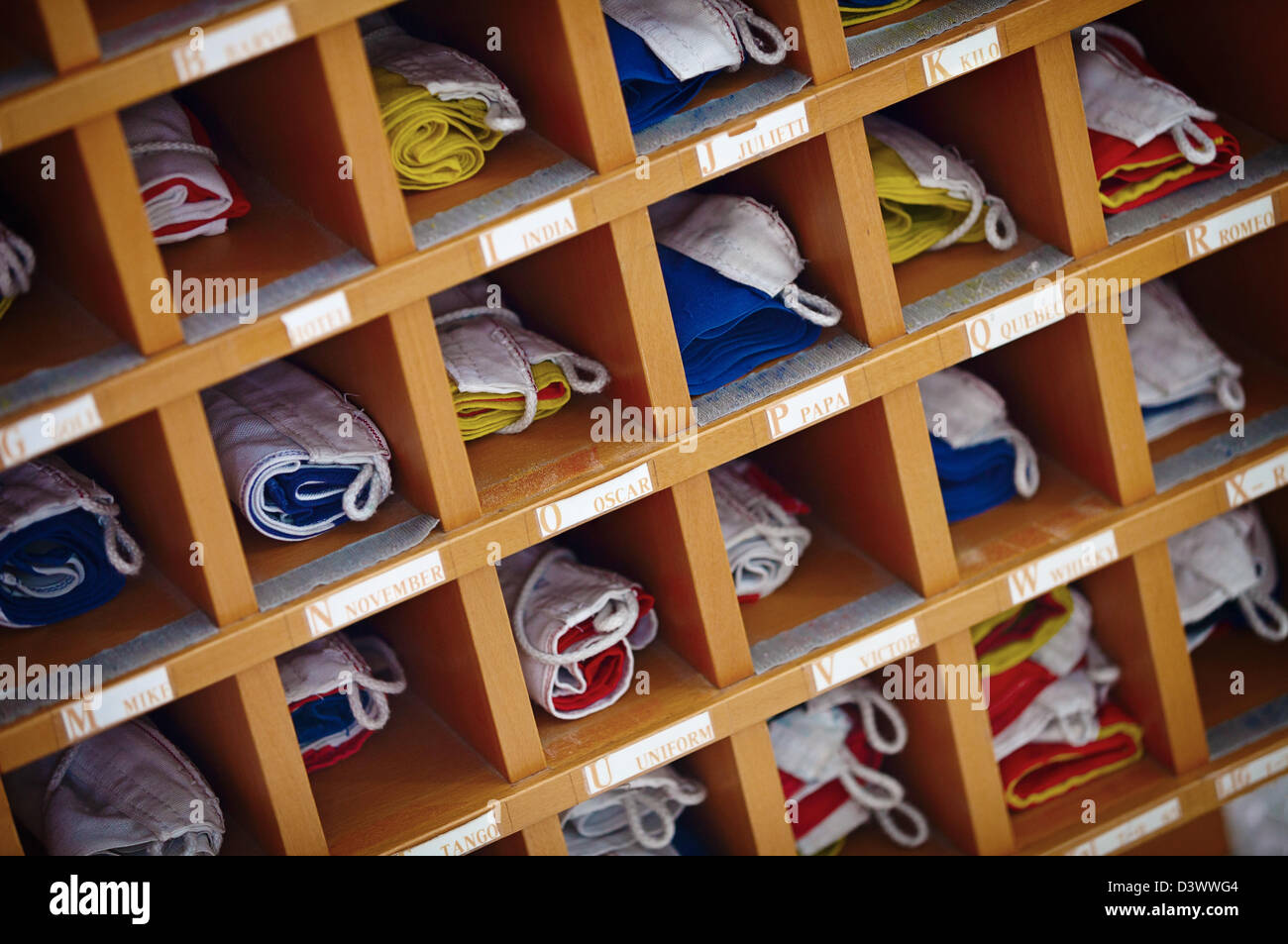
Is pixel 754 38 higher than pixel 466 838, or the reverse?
pixel 754 38

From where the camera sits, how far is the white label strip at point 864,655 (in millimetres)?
2033

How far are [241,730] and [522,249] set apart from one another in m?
0.70

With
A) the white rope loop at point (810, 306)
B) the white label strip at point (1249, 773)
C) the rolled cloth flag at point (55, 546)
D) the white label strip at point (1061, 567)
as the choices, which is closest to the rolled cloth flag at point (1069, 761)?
the white label strip at point (1249, 773)

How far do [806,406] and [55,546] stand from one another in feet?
3.20

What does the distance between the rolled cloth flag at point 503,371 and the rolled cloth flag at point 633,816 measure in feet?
1.91

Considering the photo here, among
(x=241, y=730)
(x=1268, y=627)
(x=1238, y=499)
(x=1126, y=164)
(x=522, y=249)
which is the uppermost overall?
(x=522, y=249)

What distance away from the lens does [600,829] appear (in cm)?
218

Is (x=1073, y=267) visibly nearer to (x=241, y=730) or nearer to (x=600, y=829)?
(x=600, y=829)

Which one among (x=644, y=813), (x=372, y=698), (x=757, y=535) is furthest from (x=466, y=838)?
(x=757, y=535)

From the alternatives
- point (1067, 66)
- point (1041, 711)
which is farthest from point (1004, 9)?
point (1041, 711)

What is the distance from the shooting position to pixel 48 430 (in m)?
1.57

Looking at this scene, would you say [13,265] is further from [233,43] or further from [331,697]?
[331,697]

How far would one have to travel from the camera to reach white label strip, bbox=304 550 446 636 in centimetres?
175

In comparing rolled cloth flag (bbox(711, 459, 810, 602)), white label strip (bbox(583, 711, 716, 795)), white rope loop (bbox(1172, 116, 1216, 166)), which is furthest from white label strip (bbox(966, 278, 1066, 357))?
white label strip (bbox(583, 711, 716, 795))
